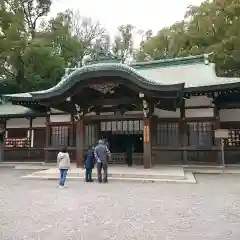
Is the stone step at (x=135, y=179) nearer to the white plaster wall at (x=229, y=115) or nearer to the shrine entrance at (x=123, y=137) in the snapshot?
the shrine entrance at (x=123, y=137)

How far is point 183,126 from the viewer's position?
625 inches

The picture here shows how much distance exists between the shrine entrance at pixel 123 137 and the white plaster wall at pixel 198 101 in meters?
2.73

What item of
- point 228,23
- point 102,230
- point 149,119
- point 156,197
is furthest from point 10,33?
point 102,230

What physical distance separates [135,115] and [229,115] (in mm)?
Result: 5359

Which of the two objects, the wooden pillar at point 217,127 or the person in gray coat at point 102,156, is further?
the wooden pillar at point 217,127

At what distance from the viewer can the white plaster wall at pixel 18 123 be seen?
19.9 metres

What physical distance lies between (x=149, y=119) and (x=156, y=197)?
6236mm

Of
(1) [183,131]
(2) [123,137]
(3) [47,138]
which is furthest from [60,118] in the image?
(1) [183,131]

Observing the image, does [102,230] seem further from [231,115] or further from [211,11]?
[211,11]

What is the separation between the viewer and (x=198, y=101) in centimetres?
1611

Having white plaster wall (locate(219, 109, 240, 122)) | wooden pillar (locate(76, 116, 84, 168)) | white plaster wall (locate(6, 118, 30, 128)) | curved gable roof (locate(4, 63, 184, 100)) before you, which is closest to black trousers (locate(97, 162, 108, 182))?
wooden pillar (locate(76, 116, 84, 168))

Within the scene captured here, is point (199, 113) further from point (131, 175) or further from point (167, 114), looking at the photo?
point (131, 175)

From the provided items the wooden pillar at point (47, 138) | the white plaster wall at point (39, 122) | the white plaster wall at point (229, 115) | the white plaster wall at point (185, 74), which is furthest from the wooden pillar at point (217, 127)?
the white plaster wall at point (39, 122)

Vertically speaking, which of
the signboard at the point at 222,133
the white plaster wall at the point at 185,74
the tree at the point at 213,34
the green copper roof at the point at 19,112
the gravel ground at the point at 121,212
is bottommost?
the gravel ground at the point at 121,212
